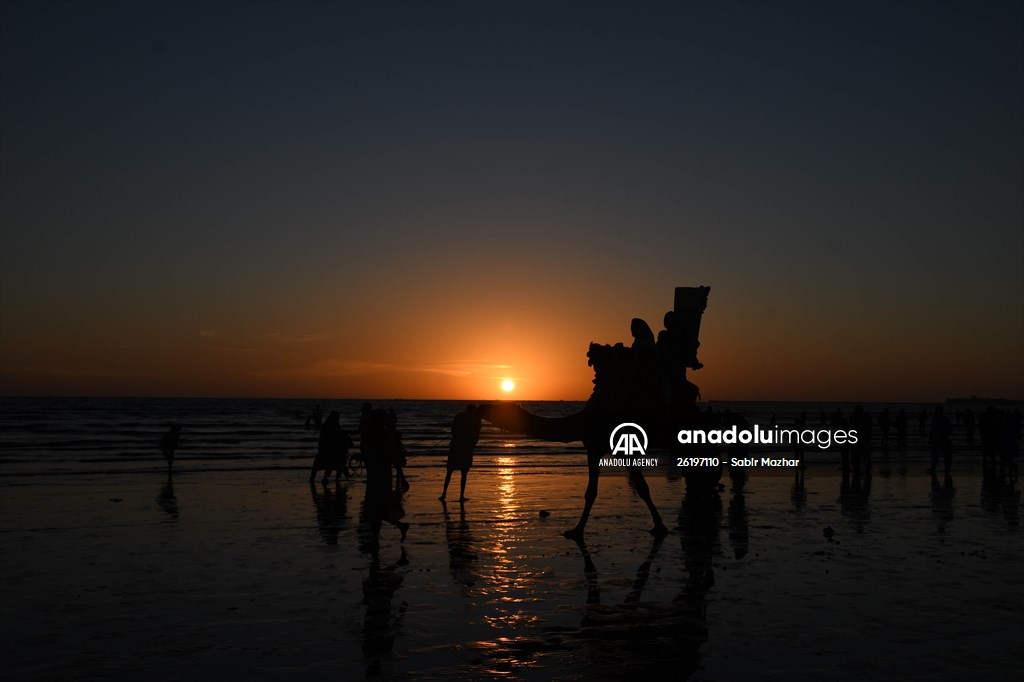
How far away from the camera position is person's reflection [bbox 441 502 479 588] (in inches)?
422

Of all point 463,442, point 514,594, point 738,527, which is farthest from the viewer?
point 463,442

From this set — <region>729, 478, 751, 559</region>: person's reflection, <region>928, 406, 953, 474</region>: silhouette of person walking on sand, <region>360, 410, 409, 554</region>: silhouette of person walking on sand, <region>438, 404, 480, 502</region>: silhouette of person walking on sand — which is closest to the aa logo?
<region>729, 478, 751, 559</region>: person's reflection

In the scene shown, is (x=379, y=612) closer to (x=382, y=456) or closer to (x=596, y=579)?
(x=596, y=579)

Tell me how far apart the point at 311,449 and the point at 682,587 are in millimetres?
36012

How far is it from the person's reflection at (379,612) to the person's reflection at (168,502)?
22.6 feet

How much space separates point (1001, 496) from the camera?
20.8m

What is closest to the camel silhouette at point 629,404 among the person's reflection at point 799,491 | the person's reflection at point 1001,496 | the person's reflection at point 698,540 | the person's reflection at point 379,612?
the person's reflection at point 698,540

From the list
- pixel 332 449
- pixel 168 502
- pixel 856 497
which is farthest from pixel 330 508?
pixel 856 497

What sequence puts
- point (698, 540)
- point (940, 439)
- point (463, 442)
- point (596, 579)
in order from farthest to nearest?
point (940, 439) → point (463, 442) → point (698, 540) → point (596, 579)

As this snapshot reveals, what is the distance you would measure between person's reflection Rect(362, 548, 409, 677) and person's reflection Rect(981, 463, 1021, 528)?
11.4 m

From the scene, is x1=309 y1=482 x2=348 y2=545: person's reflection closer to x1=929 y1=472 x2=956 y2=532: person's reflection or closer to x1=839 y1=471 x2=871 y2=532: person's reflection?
x1=839 y1=471 x2=871 y2=532: person's reflection

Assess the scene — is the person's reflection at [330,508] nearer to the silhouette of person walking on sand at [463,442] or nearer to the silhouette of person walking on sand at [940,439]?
the silhouette of person walking on sand at [463,442]

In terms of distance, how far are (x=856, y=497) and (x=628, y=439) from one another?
31.9 feet

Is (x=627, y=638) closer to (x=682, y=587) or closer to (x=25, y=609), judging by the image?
(x=682, y=587)
